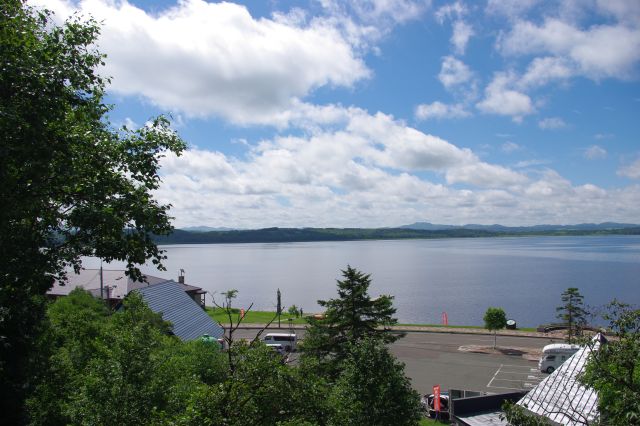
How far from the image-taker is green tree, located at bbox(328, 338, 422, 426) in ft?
44.0

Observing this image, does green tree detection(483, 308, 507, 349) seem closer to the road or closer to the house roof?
the road

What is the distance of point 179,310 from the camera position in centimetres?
3891

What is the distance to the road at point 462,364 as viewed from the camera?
32219mm

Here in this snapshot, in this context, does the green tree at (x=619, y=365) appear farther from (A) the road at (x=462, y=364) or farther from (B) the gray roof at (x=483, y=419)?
(A) the road at (x=462, y=364)

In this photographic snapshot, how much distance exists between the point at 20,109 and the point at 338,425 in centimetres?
932

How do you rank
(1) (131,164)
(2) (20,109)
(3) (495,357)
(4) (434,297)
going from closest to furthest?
(2) (20,109)
(1) (131,164)
(3) (495,357)
(4) (434,297)

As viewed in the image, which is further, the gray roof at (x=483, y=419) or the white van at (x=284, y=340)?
the white van at (x=284, y=340)

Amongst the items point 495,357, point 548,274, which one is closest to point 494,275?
point 548,274

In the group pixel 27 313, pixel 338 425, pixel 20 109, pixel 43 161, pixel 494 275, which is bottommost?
pixel 494 275

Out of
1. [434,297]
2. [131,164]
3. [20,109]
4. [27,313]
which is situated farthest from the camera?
[434,297]

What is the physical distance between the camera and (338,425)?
10812 mm

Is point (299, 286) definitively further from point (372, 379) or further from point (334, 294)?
point (372, 379)

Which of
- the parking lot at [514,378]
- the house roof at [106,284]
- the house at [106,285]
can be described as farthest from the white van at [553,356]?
the house roof at [106,284]

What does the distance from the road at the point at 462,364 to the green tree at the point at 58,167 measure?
2204cm
